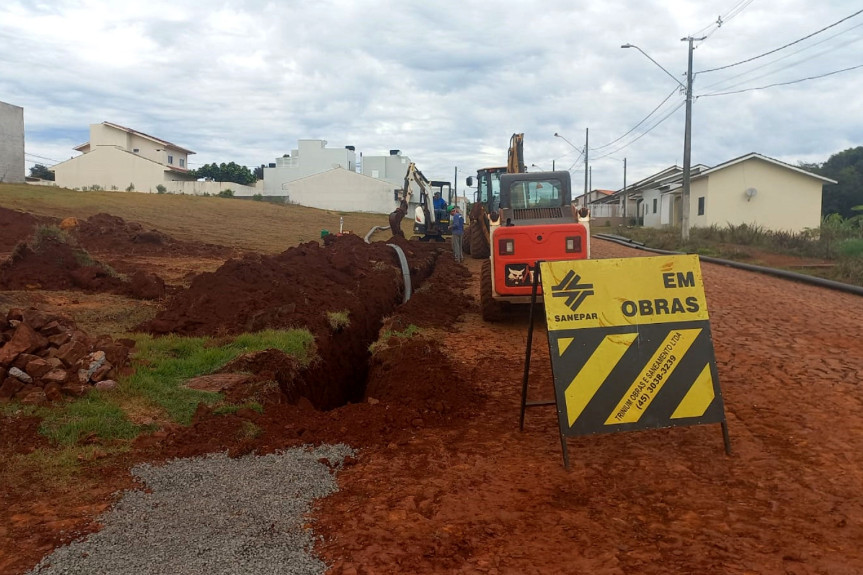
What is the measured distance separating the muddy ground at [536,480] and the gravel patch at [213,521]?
0.14m

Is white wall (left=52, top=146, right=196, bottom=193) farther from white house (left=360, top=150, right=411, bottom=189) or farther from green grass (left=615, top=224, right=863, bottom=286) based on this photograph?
green grass (left=615, top=224, right=863, bottom=286)

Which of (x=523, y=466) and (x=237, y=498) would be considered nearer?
(x=237, y=498)

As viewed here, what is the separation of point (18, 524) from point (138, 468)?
0.91 metres

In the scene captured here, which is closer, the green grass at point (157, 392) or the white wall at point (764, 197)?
the green grass at point (157, 392)

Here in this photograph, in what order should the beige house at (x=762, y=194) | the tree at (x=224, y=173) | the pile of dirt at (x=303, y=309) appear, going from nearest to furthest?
1. the pile of dirt at (x=303, y=309)
2. the beige house at (x=762, y=194)
3. the tree at (x=224, y=173)

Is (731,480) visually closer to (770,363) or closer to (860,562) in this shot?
(860,562)

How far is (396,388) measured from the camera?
7.21m

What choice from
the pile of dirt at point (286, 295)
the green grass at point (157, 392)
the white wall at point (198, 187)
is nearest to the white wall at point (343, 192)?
the white wall at point (198, 187)

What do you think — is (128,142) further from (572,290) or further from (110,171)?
(572,290)

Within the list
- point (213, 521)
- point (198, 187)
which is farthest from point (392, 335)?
point (198, 187)

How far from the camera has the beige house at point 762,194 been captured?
34656 mm

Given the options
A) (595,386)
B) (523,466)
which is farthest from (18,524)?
(595,386)

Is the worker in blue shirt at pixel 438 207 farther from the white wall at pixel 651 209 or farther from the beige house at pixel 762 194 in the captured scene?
the white wall at pixel 651 209

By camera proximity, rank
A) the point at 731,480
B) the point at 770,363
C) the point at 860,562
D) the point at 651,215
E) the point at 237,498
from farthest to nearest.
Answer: the point at 651,215, the point at 770,363, the point at 731,480, the point at 237,498, the point at 860,562
